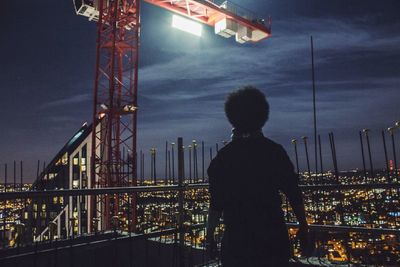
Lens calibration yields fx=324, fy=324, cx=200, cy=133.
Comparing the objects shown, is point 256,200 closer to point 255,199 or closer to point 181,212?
point 255,199

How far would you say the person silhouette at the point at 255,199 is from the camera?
1990mm

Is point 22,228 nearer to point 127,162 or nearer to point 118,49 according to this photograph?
point 127,162

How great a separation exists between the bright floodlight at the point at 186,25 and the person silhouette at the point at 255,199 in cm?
1725

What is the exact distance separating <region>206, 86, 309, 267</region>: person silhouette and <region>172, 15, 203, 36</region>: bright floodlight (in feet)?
56.6

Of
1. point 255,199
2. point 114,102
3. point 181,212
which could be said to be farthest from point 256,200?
point 114,102

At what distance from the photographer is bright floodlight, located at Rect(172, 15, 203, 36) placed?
18.2 meters

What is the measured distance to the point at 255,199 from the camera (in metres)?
2.00

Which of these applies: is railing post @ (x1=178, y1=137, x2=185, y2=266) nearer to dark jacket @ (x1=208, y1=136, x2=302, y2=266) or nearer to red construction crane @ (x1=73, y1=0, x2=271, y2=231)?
dark jacket @ (x1=208, y1=136, x2=302, y2=266)

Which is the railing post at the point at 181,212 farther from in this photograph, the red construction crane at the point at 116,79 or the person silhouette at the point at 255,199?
the red construction crane at the point at 116,79

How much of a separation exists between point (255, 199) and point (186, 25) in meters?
17.8

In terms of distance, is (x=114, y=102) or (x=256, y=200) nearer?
(x=256, y=200)

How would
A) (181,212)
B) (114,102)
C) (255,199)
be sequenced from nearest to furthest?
1. (255,199)
2. (181,212)
3. (114,102)

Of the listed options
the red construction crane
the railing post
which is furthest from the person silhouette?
the red construction crane

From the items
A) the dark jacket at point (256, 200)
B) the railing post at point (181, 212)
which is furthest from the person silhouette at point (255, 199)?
the railing post at point (181, 212)
